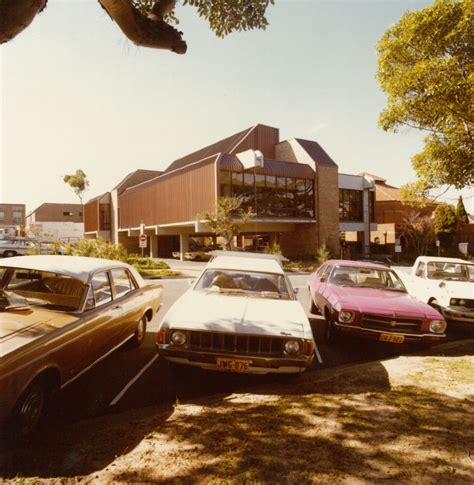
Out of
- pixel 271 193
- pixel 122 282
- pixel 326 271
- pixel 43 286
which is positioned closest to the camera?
pixel 43 286

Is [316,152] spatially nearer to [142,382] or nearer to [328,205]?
[328,205]

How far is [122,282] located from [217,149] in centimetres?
3330

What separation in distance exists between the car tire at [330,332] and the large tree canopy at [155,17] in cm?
508

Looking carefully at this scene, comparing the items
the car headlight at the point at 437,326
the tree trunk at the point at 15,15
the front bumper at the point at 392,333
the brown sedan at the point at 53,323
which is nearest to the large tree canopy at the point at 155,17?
the tree trunk at the point at 15,15

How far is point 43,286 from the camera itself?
4.62 metres

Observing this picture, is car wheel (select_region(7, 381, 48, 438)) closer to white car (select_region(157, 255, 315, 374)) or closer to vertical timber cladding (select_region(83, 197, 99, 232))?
white car (select_region(157, 255, 315, 374))

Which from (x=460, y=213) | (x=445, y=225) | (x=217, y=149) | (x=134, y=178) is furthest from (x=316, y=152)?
(x=134, y=178)

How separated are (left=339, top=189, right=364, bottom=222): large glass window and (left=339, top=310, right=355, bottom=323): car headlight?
29.0m

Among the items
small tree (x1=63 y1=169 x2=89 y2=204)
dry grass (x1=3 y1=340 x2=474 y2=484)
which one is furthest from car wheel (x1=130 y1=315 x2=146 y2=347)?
small tree (x1=63 y1=169 x2=89 y2=204)

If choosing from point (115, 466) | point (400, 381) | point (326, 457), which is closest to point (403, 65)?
point (400, 381)

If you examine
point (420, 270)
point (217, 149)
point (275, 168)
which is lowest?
point (420, 270)

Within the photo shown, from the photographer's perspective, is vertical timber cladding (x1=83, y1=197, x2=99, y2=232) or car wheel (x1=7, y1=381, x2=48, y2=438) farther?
vertical timber cladding (x1=83, y1=197, x2=99, y2=232)

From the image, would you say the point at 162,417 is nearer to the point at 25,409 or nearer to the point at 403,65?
the point at 25,409

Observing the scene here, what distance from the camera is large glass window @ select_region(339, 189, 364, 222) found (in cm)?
3369
